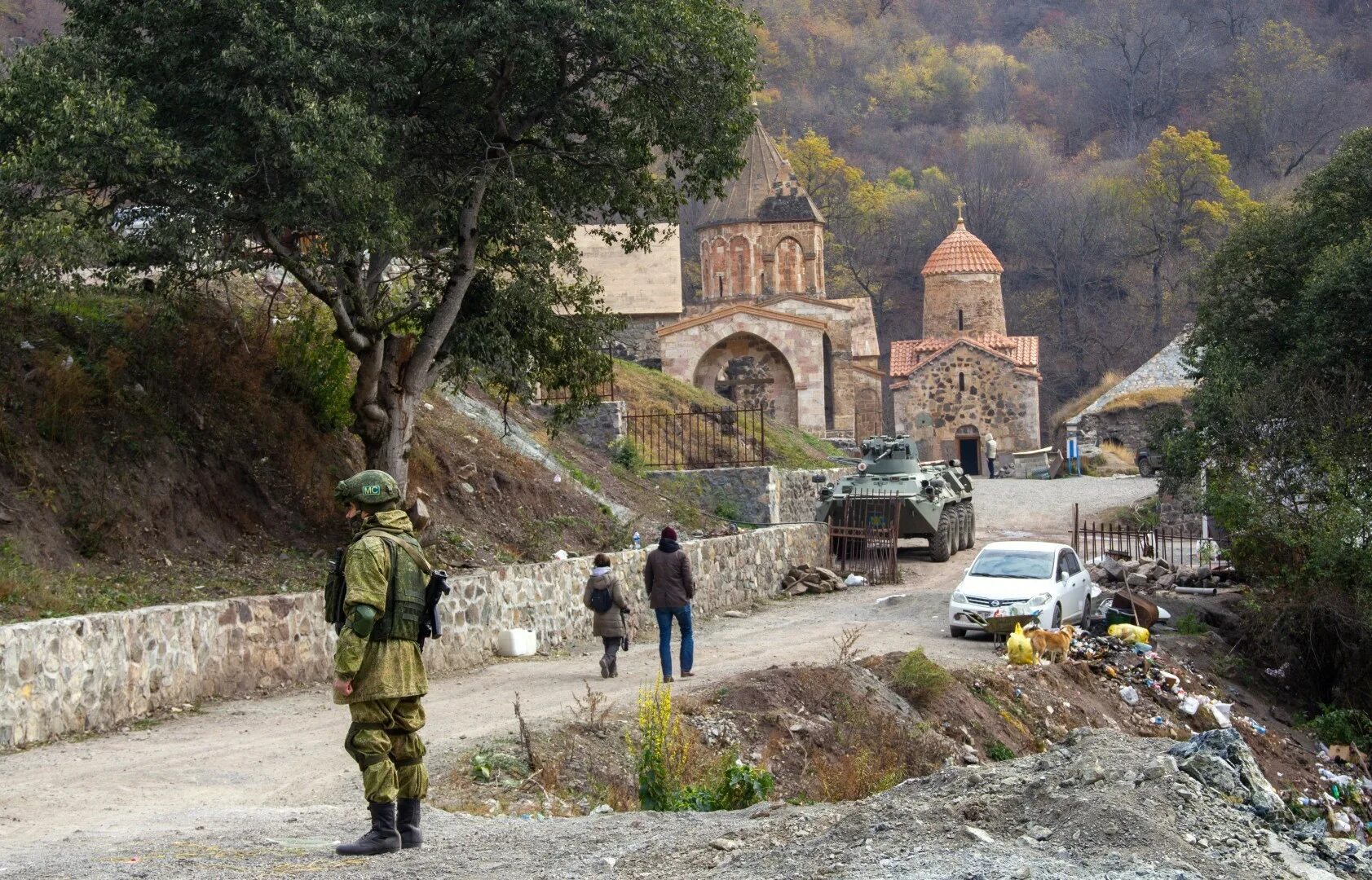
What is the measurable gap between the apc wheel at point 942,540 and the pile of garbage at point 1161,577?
428 centimetres

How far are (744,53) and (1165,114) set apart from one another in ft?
312

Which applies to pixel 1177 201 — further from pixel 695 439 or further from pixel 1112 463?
pixel 695 439

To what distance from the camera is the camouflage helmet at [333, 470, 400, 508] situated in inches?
302

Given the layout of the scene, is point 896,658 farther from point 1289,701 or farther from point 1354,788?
point 1289,701

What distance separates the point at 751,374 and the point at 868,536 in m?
26.2

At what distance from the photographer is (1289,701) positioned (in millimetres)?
20688

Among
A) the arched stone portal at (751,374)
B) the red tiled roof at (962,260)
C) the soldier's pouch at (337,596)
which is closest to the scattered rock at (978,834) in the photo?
A: the soldier's pouch at (337,596)

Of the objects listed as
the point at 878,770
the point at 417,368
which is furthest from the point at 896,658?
the point at 417,368

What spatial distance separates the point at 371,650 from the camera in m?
7.49

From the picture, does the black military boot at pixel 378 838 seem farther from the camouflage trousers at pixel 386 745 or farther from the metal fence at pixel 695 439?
the metal fence at pixel 695 439

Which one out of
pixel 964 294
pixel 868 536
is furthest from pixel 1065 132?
pixel 868 536

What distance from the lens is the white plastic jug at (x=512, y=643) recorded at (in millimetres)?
17250

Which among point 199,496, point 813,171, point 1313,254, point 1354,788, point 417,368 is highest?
point 813,171

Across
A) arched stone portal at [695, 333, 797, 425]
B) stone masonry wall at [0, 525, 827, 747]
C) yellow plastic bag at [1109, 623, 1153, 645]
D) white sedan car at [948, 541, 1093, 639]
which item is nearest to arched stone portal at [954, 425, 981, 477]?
arched stone portal at [695, 333, 797, 425]
